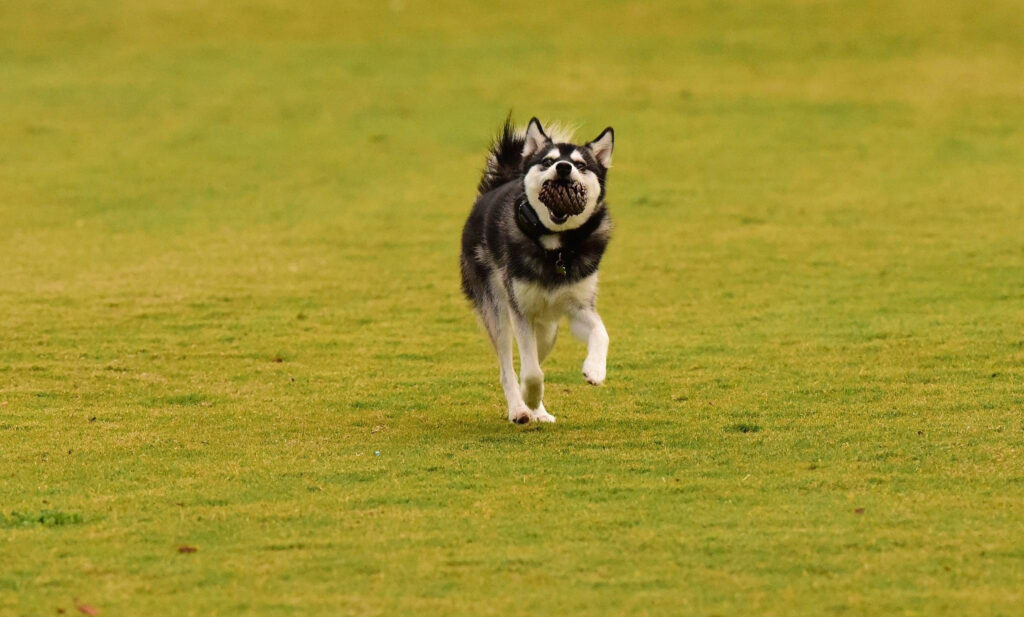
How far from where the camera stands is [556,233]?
8.87 m

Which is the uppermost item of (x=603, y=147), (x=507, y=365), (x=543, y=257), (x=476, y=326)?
(x=603, y=147)

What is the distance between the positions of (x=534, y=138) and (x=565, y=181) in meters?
0.75

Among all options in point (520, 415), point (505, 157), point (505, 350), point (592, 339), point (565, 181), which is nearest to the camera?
point (565, 181)

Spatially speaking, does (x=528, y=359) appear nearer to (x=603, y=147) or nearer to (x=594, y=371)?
(x=594, y=371)

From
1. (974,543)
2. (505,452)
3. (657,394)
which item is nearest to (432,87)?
(657,394)

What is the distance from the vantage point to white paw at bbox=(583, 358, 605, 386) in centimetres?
841

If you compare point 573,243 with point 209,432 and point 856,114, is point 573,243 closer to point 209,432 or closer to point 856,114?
point 209,432

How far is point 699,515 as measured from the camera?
23.1 feet

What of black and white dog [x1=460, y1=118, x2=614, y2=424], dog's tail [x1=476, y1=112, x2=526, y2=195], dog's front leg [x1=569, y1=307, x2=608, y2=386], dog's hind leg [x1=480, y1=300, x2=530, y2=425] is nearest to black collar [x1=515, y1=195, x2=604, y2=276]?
black and white dog [x1=460, y1=118, x2=614, y2=424]

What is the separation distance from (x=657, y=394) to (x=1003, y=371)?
7.94ft

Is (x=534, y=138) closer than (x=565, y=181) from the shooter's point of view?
No

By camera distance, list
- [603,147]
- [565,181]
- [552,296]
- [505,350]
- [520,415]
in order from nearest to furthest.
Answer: [565,181] < [552,296] < [520,415] < [603,147] < [505,350]

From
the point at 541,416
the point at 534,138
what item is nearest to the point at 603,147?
the point at 534,138

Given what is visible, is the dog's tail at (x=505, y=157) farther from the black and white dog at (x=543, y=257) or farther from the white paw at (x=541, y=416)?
the white paw at (x=541, y=416)
